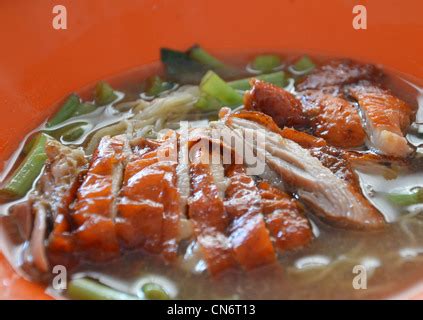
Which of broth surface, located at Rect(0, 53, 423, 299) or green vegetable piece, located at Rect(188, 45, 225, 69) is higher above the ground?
green vegetable piece, located at Rect(188, 45, 225, 69)

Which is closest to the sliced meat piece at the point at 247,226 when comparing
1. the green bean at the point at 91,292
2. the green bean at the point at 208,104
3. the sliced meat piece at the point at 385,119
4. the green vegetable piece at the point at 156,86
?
the green bean at the point at 91,292

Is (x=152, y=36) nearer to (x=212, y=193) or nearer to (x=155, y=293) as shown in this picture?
(x=212, y=193)

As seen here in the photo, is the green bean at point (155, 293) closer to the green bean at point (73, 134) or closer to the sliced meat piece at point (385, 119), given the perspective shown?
the green bean at point (73, 134)

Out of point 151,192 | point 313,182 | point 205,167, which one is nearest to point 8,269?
point 151,192

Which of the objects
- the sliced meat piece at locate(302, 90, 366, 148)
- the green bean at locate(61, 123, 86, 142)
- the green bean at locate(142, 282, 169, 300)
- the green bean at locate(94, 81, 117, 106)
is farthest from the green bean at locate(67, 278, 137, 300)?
the green bean at locate(94, 81, 117, 106)

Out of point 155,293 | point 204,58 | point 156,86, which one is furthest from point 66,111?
point 155,293

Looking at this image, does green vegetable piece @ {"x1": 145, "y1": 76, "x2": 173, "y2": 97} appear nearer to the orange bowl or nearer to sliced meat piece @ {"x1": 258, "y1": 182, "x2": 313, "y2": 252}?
the orange bowl

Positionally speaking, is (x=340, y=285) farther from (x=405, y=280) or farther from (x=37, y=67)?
(x=37, y=67)
